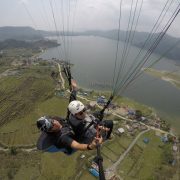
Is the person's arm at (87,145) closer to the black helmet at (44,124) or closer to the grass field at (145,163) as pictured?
the black helmet at (44,124)

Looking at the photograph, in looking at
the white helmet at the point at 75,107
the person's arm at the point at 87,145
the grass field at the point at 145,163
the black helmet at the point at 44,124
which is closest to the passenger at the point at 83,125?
the white helmet at the point at 75,107

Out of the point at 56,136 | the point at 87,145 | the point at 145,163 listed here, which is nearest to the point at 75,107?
the point at 56,136

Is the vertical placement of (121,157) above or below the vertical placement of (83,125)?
below

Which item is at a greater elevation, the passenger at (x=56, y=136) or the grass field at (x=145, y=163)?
the passenger at (x=56, y=136)

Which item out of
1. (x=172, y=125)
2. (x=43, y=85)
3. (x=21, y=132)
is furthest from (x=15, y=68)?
(x=172, y=125)

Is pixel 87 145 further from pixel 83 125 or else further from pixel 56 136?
pixel 83 125

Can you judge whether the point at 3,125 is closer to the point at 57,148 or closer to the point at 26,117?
the point at 26,117

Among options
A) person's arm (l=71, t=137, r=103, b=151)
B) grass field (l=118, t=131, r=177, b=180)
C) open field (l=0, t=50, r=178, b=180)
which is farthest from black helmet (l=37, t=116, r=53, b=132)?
grass field (l=118, t=131, r=177, b=180)

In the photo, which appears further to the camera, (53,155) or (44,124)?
(53,155)
